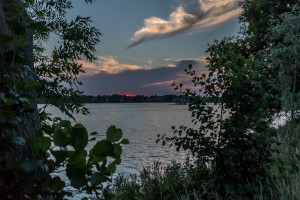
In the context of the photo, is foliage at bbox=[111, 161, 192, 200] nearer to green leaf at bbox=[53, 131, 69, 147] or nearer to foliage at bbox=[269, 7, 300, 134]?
foliage at bbox=[269, 7, 300, 134]

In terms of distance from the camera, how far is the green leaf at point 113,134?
4.03 ft

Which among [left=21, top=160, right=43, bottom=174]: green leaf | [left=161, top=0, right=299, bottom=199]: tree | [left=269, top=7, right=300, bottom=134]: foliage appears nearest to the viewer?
[left=21, top=160, right=43, bottom=174]: green leaf

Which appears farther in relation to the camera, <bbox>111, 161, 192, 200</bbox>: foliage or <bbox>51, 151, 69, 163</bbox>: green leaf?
<bbox>111, 161, 192, 200</bbox>: foliage

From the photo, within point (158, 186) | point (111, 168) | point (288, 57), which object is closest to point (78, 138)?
point (111, 168)

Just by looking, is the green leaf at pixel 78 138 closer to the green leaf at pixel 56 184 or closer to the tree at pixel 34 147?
the tree at pixel 34 147

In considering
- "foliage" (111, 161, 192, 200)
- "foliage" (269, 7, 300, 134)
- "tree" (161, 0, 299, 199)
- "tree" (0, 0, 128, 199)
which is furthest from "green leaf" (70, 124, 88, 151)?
"foliage" (269, 7, 300, 134)

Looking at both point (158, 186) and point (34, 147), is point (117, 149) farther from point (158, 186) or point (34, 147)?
point (158, 186)

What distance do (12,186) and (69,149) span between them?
26 cm

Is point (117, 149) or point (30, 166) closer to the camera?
point (30, 166)

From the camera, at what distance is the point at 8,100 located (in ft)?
4.15

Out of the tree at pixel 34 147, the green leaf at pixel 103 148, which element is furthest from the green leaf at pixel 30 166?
the green leaf at pixel 103 148

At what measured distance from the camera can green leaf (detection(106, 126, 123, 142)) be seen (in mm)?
1228

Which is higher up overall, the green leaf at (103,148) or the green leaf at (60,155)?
the green leaf at (103,148)

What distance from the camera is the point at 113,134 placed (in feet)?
4.05
